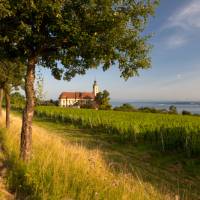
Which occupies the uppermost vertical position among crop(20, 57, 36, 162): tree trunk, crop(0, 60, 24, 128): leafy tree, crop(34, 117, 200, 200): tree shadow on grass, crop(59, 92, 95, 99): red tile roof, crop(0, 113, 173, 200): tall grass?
crop(59, 92, 95, 99): red tile roof

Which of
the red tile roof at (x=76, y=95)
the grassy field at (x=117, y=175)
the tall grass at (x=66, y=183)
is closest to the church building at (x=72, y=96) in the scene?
the red tile roof at (x=76, y=95)

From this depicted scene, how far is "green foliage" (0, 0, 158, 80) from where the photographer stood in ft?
25.6

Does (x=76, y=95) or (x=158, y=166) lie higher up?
(x=76, y=95)

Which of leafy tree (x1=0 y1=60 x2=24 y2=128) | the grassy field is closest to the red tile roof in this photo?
leafy tree (x1=0 y1=60 x2=24 y2=128)

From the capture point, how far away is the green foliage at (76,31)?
779 cm

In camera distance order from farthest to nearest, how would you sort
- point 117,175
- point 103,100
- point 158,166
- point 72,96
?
point 72,96 < point 103,100 < point 158,166 < point 117,175

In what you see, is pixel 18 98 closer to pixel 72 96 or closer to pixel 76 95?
pixel 76 95

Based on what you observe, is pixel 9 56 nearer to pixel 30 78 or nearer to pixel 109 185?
pixel 30 78

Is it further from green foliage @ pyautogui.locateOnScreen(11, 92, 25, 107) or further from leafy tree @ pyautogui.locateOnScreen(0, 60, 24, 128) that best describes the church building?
leafy tree @ pyautogui.locateOnScreen(0, 60, 24, 128)

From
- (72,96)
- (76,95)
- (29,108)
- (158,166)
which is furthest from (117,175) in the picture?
(72,96)

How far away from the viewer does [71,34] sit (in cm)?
800

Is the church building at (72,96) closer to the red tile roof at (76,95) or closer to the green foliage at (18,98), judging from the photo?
the red tile roof at (76,95)

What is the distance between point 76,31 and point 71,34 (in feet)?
0.49

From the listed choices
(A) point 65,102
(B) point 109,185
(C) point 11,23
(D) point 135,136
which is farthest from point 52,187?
(A) point 65,102
